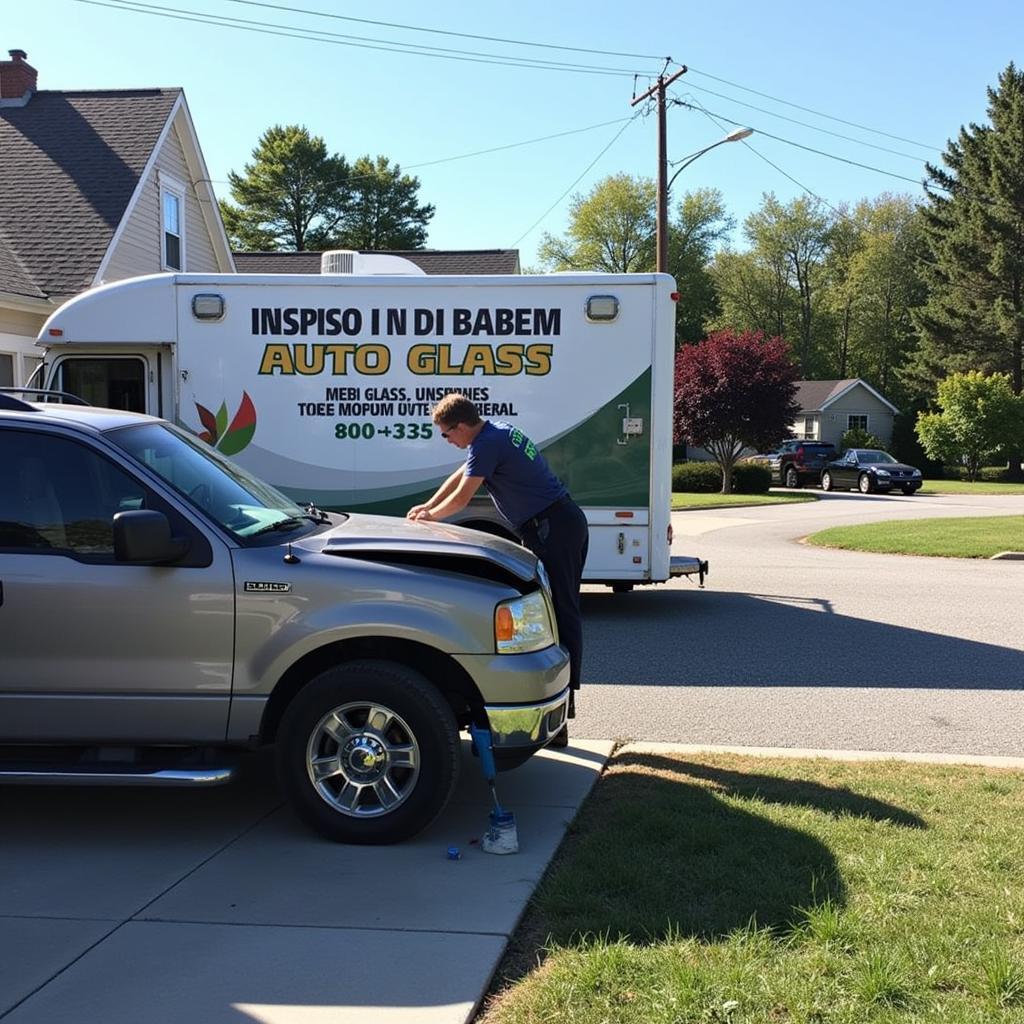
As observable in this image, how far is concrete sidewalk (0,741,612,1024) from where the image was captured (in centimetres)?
326

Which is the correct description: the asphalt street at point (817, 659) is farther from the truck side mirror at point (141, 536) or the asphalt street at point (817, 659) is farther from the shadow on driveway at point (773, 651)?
the truck side mirror at point (141, 536)

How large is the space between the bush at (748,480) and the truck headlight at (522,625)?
3077 cm

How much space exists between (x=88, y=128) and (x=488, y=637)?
18685 mm

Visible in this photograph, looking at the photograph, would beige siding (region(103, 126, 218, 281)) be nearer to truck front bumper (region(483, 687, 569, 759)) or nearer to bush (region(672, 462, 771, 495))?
truck front bumper (region(483, 687, 569, 759))

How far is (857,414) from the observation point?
189 feet

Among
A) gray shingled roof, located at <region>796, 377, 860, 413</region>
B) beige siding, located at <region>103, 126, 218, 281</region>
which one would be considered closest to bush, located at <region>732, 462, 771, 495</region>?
beige siding, located at <region>103, 126, 218, 281</region>

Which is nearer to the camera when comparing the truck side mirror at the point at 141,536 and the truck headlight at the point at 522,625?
the truck side mirror at the point at 141,536

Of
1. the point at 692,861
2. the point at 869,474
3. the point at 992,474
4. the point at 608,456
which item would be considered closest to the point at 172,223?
the point at 608,456

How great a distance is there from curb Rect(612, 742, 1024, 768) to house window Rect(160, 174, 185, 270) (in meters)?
16.3

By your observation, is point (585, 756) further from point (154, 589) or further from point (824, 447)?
point (824, 447)

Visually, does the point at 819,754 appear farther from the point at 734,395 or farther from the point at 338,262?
the point at 734,395

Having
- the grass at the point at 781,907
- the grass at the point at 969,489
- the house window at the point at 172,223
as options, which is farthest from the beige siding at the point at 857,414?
the grass at the point at 781,907

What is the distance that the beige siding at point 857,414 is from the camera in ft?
189

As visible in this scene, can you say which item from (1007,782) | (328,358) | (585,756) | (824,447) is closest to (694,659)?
(585,756)
